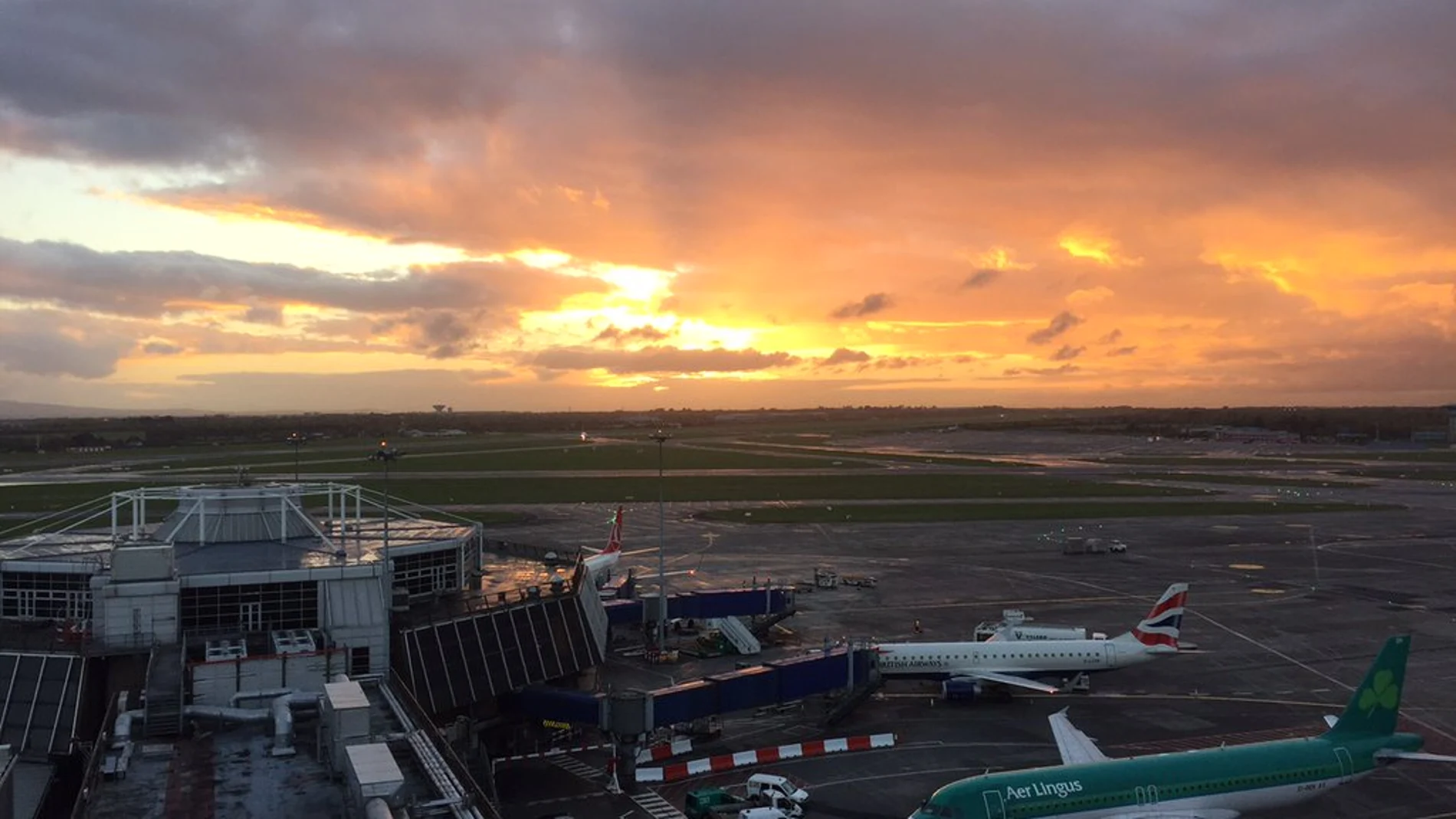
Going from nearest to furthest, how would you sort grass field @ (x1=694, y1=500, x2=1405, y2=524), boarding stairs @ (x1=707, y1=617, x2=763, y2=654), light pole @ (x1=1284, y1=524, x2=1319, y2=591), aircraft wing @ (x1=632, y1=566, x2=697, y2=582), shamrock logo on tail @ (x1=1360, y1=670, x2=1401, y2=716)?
shamrock logo on tail @ (x1=1360, y1=670, x2=1401, y2=716) < boarding stairs @ (x1=707, y1=617, x2=763, y2=654) < light pole @ (x1=1284, y1=524, x2=1319, y2=591) < aircraft wing @ (x1=632, y1=566, x2=697, y2=582) < grass field @ (x1=694, y1=500, x2=1405, y2=524)

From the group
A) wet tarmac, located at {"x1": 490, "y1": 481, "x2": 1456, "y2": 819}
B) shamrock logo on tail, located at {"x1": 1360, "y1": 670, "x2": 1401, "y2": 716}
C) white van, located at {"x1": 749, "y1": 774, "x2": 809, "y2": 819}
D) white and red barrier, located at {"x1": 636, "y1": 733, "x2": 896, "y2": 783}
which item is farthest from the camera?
white and red barrier, located at {"x1": 636, "y1": 733, "x2": 896, "y2": 783}

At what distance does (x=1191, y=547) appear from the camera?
12200cm

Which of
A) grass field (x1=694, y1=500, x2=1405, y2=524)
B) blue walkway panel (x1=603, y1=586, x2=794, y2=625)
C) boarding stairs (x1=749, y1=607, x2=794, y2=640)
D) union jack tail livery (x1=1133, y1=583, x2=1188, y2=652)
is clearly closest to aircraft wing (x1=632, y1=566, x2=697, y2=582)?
blue walkway panel (x1=603, y1=586, x2=794, y2=625)

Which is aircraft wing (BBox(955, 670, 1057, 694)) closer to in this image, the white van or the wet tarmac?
the wet tarmac

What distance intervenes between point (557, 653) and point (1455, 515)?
477 feet

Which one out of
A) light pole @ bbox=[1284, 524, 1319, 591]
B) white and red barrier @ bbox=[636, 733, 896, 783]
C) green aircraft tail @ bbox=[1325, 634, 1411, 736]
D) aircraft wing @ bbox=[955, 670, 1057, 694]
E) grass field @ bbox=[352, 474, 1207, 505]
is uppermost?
green aircraft tail @ bbox=[1325, 634, 1411, 736]

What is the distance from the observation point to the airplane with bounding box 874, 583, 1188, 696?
6356cm

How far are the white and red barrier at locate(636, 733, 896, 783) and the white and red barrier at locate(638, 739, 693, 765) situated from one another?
135 centimetres

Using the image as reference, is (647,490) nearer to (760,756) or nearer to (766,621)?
(766,621)

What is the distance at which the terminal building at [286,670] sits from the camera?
32219mm

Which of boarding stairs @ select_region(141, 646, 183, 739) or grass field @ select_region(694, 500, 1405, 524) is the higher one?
boarding stairs @ select_region(141, 646, 183, 739)

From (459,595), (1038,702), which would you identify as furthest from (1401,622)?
(459,595)

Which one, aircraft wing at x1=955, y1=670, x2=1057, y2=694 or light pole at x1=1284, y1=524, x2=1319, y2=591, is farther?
light pole at x1=1284, y1=524, x2=1319, y2=591

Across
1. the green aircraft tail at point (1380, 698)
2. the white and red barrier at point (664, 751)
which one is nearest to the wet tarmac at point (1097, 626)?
the white and red barrier at point (664, 751)
